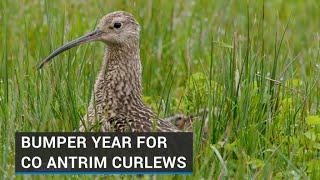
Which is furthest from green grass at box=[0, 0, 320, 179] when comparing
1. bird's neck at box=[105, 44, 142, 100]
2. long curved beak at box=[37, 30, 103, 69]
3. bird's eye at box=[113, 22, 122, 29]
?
bird's eye at box=[113, 22, 122, 29]

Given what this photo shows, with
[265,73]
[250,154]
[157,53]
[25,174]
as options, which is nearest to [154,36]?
[157,53]

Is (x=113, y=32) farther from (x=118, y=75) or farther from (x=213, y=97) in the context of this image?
(x=213, y=97)

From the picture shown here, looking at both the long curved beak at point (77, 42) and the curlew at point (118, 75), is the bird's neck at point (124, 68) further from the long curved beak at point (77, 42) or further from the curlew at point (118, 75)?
the long curved beak at point (77, 42)

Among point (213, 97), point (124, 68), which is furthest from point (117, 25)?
point (213, 97)

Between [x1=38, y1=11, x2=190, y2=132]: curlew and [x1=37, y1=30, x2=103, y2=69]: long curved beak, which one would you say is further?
[x1=37, y1=30, x2=103, y2=69]: long curved beak

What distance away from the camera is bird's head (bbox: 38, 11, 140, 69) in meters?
7.21

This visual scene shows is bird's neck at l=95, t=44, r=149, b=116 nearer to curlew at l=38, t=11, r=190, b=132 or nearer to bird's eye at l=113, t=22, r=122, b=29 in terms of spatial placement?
curlew at l=38, t=11, r=190, b=132

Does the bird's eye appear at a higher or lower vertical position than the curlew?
higher

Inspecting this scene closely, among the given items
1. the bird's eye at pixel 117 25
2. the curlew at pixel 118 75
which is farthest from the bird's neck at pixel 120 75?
the bird's eye at pixel 117 25

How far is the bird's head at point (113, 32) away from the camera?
7215 mm

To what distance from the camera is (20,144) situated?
636 cm

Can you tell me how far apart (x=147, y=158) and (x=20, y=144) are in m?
0.66

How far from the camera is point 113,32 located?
726cm

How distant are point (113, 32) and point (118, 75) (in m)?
0.26
